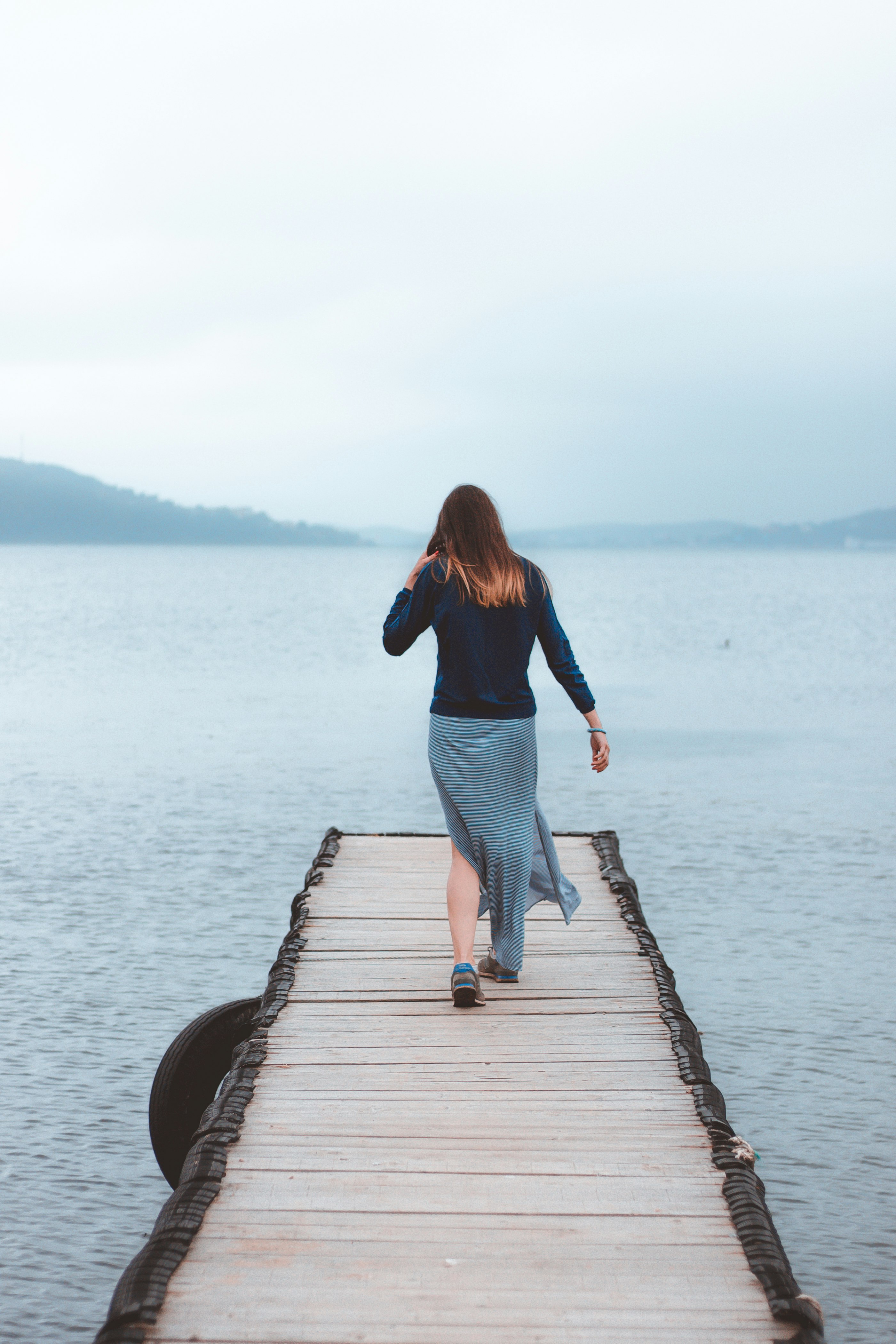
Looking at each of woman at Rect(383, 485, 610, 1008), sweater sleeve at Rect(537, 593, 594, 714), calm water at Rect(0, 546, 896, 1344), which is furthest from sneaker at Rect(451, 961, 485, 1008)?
calm water at Rect(0, 546, 896, 1344)

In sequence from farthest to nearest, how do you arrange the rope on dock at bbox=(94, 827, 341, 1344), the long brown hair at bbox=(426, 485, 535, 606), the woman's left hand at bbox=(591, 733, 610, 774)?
the woman's left hand at bbox=(591, 733, 610, 774) → the long brown hair at bbox=(426, 485, 535, 606) → the rope on dock at bbox=(94, 827, 341, 1344)

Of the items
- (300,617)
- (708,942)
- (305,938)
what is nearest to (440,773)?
(305,938)

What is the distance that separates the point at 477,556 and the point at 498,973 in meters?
1.94

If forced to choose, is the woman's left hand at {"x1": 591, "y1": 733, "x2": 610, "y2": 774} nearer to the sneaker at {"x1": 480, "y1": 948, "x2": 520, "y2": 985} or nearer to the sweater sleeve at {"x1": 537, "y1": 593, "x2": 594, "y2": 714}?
the sweater sleeve at {"x1": 537, "y1": 593, "x2": 594, "y2": 714}

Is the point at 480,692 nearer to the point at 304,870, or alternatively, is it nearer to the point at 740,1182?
the point at 740,1182

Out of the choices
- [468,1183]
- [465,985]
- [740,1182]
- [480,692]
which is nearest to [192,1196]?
[468,1183]

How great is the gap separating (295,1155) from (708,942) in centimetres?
715

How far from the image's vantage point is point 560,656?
5.27m

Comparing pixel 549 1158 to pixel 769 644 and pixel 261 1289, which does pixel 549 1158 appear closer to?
pixel 261 1289

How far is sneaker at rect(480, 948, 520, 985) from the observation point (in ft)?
18.5

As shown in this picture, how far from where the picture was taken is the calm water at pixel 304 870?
19.4 ft

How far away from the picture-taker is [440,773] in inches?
204

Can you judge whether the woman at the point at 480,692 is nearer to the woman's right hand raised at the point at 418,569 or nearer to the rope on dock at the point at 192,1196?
the woman's right hand raised at the point at 418,569

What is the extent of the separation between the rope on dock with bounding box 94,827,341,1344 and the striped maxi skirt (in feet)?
3.46
